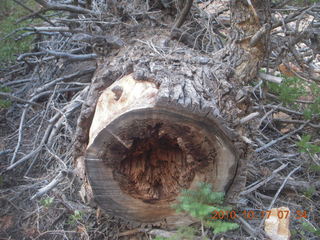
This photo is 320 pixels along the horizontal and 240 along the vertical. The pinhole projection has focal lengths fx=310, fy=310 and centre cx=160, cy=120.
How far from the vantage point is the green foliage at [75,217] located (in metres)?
2.35

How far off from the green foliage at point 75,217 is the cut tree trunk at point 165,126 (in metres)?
0.32

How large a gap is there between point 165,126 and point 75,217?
1.11 metres

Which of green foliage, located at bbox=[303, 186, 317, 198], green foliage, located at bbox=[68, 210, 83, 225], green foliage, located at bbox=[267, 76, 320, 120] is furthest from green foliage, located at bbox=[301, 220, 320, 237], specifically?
green foliage, located at bbox=[68, 210, 83, 225]

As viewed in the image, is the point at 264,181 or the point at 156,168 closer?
the point at 156,168

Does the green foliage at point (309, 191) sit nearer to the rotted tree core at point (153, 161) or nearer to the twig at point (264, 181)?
the twig at point (264, 181)

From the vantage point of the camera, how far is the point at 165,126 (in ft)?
5.93

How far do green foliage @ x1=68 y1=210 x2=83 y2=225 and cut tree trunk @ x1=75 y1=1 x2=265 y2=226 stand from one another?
1.04ft

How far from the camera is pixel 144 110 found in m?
1.72

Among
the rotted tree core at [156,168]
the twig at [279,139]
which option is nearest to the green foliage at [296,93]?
the twig at [279,139]

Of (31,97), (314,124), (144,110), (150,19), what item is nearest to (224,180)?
(144,110)

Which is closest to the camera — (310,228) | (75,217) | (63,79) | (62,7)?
(310,228)

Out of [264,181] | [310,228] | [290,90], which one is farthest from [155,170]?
[290,90]
